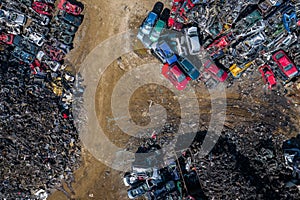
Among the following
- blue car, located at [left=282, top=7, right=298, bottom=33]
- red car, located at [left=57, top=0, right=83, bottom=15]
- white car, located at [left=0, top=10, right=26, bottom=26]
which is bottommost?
white car, located at [left=0, top=10, right=26, bottom=26]

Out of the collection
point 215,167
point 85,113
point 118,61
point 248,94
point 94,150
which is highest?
point 248,94

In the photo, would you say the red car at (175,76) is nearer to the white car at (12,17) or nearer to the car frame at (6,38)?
the white car at (12,17)

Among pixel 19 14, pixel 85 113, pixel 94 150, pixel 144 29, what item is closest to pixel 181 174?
pixel 94 150

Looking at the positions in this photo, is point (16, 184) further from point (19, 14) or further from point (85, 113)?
point (19, 14)

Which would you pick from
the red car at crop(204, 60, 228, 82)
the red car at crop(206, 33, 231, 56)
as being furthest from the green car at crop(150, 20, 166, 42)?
the red car at crop(204, 60, 228, 82)

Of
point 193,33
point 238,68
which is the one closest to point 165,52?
point 193,33

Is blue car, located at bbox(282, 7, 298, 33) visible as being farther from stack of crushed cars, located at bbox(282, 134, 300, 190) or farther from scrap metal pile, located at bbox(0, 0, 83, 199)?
scrap metal pile, located at bbox(0, 0, 83, 199)

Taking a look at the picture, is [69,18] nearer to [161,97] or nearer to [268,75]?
[161,97]
